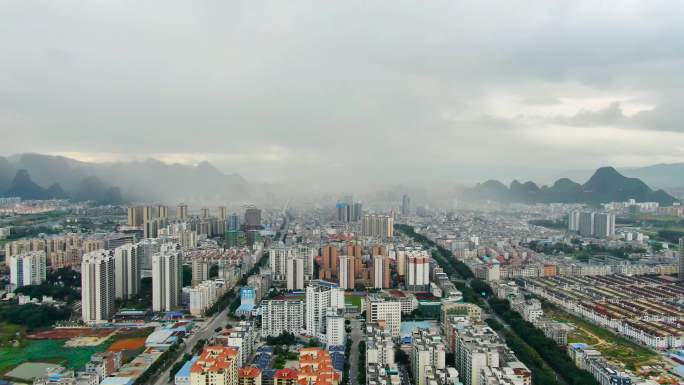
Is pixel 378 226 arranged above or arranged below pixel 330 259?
above

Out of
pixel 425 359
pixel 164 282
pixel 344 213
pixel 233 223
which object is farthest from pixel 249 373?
pixel 344 213

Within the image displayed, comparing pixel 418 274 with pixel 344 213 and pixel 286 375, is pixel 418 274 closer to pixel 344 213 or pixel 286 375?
pixel 286 375

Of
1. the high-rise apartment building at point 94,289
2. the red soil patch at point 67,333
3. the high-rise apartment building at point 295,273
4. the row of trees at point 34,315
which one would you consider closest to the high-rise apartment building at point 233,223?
the high-rise apartment building at point 295,273

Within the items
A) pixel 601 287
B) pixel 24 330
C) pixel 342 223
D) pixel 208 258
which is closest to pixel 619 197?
pixel 342 223

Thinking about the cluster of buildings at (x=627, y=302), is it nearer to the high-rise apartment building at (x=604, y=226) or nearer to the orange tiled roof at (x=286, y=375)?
the orange tiled roof at (x=286, y=375)

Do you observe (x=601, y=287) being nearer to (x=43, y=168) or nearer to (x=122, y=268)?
(x=122, y=268)

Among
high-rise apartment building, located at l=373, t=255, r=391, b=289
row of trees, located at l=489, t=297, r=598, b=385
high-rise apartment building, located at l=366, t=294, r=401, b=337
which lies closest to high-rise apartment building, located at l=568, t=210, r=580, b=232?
high-rise apartment building, located at l=373, t=255, r=391, b=289
